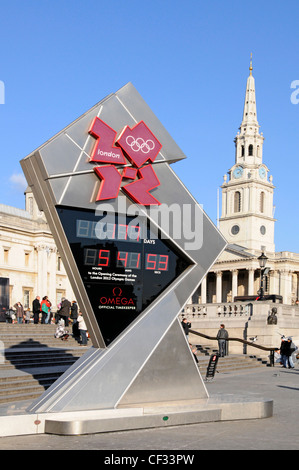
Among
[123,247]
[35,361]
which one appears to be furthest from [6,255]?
[123,247]

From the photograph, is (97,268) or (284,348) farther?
(284,348)

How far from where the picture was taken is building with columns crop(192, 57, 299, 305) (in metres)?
92.8

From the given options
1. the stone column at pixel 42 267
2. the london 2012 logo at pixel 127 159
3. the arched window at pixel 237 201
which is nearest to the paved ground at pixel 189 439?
the london 2012 logo at pixel 127 159

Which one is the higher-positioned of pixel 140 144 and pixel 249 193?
pixel 249 193

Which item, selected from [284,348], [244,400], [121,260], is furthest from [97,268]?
[284,348]

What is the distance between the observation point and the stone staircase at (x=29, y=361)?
15.2 m

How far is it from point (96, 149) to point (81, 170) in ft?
1.65

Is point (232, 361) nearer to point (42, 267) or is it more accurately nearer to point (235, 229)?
point (42, 267)

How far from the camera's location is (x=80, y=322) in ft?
84.1

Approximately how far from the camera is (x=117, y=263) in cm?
1180

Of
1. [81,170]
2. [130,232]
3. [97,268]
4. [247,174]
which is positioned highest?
[247,174]

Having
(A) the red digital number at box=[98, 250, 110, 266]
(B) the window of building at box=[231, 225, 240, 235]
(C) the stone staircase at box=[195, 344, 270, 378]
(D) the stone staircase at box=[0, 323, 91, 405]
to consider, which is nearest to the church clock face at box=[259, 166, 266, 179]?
(B) the window of building at box=[231, 225, 240, 235]

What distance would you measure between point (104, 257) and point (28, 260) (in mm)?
51208

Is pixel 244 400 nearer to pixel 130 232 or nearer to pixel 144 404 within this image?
pixel 144 404
